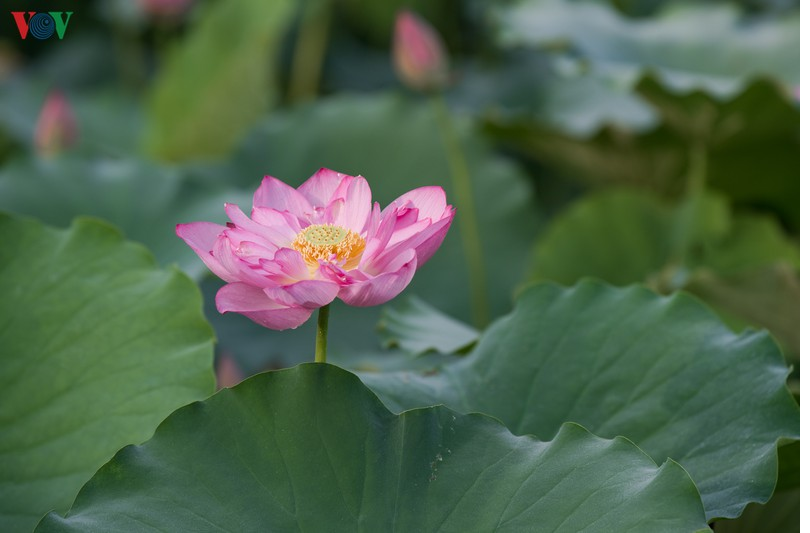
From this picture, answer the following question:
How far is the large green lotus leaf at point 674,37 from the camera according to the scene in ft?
4.66

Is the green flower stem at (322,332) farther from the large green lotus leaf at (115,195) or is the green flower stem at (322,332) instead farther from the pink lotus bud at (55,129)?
the pink lotus bud at (55,129)

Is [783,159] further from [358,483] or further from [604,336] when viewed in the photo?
[358,483]

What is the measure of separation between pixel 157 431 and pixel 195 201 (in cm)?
61

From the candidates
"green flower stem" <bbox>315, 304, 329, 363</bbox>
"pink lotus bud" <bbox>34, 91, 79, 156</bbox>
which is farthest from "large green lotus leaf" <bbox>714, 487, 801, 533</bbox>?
"pink lotus bud" <bbox>34, 91, 79, 156</bbox>

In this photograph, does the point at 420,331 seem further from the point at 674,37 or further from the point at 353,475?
the point at 674,37

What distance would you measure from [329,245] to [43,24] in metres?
0.41

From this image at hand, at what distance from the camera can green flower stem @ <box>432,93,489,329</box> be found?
4.67 ft

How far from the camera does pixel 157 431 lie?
1.93 feet

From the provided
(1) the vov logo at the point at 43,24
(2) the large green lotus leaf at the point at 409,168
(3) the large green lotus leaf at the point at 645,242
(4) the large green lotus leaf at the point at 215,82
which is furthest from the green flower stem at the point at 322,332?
(4) the large green lotus leaf at the point at 215,82

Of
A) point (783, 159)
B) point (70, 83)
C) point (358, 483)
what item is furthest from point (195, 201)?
point (70, 83)

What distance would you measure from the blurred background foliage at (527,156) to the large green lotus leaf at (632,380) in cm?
12

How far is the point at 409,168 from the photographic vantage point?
1.56 m

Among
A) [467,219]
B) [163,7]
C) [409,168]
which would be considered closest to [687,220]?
[467,219]

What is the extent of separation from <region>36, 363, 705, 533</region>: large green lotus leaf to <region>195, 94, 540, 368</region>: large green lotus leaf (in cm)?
83
